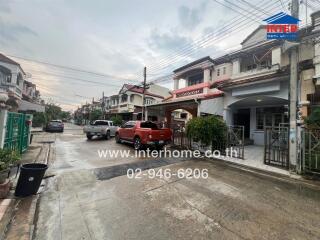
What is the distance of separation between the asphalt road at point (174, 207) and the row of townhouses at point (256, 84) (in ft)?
14.0

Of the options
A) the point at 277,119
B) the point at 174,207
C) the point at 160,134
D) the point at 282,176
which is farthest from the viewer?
the point at 277,119

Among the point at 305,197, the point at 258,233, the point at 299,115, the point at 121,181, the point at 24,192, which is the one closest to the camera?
the point at 258,233

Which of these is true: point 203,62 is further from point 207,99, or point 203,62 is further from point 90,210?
point 90,210

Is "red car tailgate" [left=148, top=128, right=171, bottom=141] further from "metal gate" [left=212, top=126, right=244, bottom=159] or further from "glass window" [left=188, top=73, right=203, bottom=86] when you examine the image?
"glass window" [left=188, top=73, right=203, bottom=86]

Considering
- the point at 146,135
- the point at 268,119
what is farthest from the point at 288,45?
the point at 146,135

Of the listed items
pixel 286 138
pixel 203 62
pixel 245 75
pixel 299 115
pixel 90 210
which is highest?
pixel 203 62

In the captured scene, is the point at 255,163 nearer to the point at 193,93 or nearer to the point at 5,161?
the point at 5,161

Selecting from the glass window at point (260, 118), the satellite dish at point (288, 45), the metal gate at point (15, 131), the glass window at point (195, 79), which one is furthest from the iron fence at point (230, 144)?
the glass window at point (195, 79)

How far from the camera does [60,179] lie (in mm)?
6016

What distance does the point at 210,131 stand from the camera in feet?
33.9

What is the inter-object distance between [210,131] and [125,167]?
5226 mm

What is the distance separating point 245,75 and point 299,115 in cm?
708

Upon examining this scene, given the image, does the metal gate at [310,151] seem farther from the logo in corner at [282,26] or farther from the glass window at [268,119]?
the glass window at [268,119]

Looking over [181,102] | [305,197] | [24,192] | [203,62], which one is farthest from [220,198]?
[203,62]
